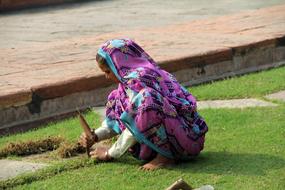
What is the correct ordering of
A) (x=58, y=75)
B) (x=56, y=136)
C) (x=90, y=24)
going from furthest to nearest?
(x=90, y=24), (x=58, y=75), (x=56, y=136)

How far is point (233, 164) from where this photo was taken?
15.5 feet

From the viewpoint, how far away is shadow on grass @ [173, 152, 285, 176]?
4.61m

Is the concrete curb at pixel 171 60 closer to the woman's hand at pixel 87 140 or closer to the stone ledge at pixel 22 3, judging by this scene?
the woman's hand at pixel 87 140

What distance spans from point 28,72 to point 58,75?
42 cm

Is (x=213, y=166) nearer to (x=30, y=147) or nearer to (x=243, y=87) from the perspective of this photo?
(x=30, y=147)

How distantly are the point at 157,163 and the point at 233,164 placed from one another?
414 millimetres

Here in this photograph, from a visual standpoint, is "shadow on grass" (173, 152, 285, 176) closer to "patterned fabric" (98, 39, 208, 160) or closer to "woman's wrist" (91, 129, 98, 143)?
"patterned fabric" (98, 39, 208, 160)

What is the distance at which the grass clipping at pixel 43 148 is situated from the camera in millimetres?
5176

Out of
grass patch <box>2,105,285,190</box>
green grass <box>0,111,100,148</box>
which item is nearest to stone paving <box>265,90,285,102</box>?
grass patch <box>2,105,285,190</box>

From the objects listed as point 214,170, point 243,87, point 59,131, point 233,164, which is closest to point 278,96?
point 243,87

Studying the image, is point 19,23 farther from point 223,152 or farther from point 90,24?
point 223,152

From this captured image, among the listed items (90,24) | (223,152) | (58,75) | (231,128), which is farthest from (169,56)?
(90,24)

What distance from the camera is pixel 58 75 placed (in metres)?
6.71

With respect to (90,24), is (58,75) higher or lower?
higher
